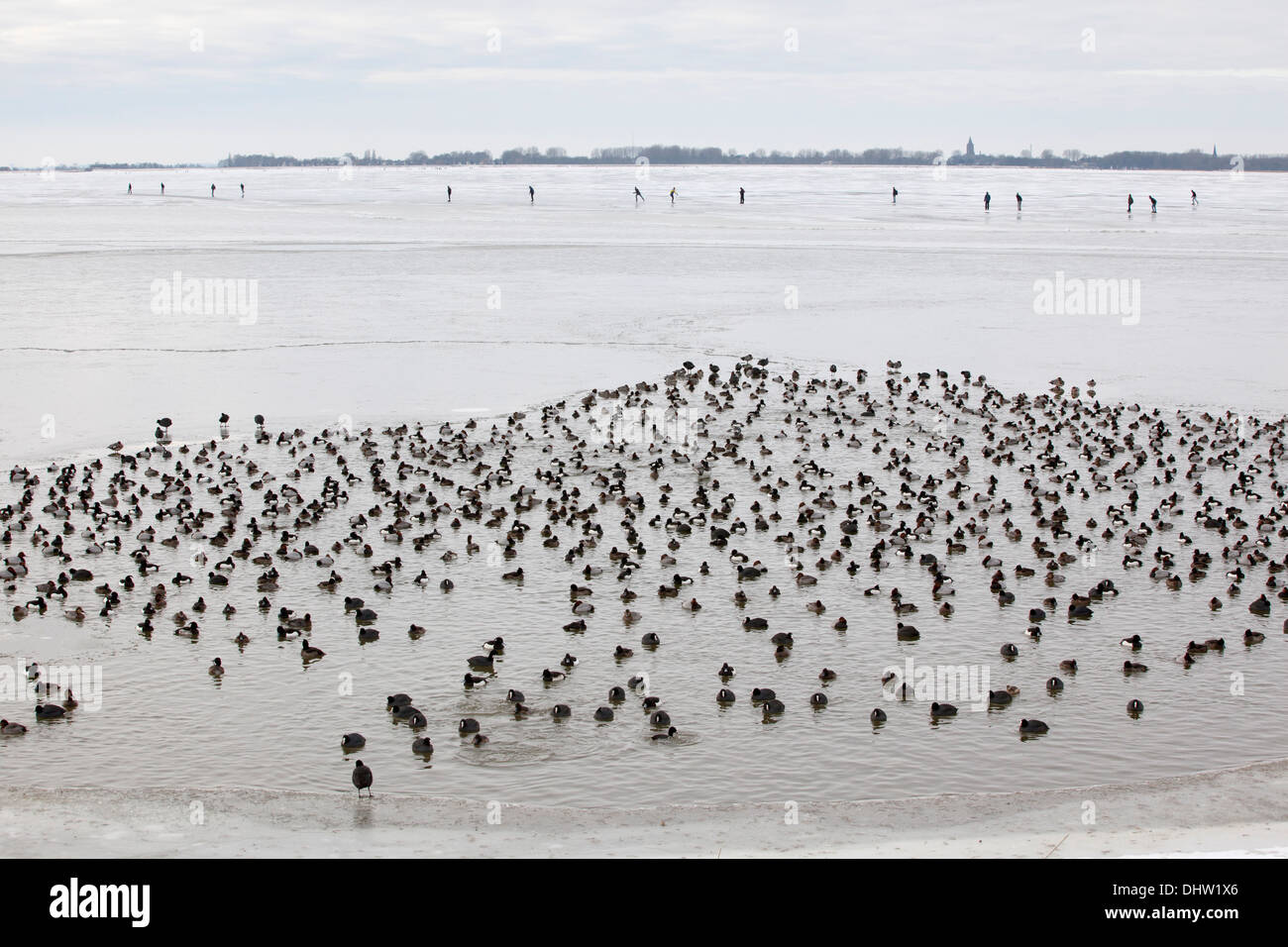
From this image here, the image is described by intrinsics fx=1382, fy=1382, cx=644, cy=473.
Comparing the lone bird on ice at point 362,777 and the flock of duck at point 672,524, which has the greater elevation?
the flock of duck at point 672,524

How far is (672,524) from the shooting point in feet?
79.6

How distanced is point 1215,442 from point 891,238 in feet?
159

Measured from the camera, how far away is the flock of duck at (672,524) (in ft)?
63.8

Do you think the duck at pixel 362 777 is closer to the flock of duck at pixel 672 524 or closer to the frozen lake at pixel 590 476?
the flock of duck at pixel 672 524

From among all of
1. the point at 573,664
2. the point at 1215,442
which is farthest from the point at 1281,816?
the point at 1215,442

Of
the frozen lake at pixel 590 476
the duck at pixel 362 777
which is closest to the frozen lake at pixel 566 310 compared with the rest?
the frozen lake at pixel 590 476

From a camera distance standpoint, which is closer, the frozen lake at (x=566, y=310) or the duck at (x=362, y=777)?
the duck at (x=362, y=777)

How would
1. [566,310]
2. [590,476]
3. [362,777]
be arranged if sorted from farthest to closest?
[566,310]
[590,476]
[362,777]

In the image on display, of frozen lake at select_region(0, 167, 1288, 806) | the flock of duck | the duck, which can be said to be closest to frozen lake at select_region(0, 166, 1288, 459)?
frozen lake at select_region(0, 167, 1288, 806)

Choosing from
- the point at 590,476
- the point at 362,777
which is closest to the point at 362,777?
the point at 362,777

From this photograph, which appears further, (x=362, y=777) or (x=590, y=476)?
(x=590, y=476)

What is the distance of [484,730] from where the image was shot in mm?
16188

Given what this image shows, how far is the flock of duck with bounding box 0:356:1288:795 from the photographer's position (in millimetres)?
19438

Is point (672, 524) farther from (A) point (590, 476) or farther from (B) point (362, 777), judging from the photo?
(B) point (362, 777)
